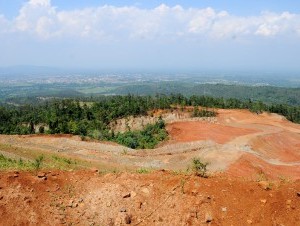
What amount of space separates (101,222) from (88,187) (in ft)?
6.74

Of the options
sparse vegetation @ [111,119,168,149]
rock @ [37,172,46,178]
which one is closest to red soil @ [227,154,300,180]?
sparse vegetation @ [111,119,168,149]

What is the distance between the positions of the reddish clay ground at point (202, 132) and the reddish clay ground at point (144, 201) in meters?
33.2

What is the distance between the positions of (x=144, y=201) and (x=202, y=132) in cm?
3809

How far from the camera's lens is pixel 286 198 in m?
13.7

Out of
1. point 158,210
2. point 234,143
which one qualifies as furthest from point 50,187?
point 234,143

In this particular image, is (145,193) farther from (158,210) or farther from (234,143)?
(234,143)

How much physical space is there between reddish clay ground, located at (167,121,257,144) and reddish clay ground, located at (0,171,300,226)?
109ft

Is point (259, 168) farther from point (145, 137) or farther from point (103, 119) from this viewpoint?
point (103, 119)

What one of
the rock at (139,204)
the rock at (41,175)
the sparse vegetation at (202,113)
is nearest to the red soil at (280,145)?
the sparse vegetation at (202,113)

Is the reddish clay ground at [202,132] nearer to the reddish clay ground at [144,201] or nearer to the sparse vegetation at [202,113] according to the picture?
the sparse vegetation at [202,113]

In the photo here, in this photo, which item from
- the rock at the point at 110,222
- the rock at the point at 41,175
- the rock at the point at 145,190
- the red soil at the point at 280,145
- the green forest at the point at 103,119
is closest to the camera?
the rock at the point at 110,222

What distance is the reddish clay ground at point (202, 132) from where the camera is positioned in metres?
49.0

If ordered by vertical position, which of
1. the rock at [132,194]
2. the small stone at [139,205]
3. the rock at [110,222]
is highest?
the rock at [132,194]

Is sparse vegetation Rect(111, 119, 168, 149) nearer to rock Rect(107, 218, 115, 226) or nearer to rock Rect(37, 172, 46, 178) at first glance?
rock Rect(37, 172, 46, 178)
